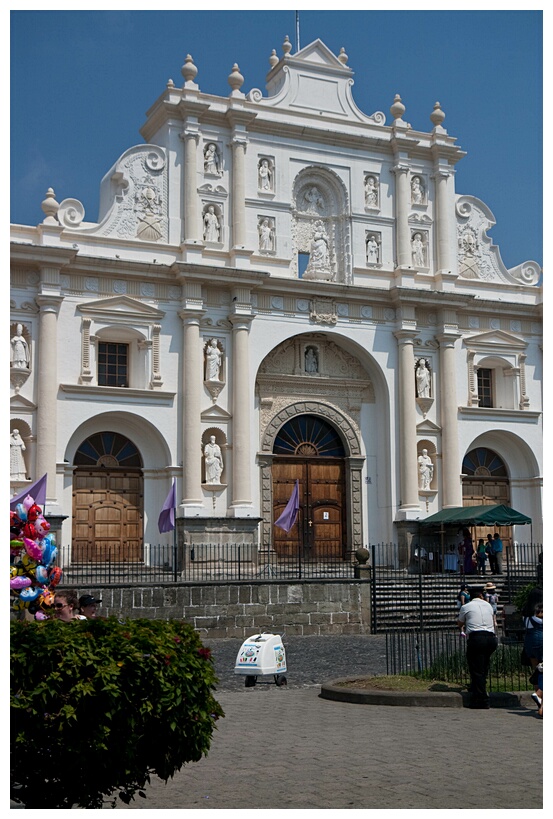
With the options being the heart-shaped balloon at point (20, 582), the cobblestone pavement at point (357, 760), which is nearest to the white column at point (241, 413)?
the cobblestone pavement at point (357, 760)

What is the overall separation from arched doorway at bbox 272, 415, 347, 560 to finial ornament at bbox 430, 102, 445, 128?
36.6ft

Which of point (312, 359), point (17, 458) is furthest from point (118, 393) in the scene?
point (312, 359)

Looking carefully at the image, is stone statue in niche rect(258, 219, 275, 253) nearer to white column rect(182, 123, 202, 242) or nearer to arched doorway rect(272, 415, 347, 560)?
white column rect(182, 123, 202, 242)

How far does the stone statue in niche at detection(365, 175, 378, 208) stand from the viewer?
33.7m

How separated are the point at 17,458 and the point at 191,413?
16.7 ft

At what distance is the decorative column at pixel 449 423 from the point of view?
3269 centimetres

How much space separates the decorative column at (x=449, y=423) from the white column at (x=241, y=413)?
680cm

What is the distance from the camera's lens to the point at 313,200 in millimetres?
33625

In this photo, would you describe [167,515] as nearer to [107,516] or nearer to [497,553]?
[107,516]

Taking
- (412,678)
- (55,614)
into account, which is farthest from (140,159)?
(55,614)

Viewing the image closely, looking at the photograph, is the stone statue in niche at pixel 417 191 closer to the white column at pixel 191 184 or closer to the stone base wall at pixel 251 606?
the white column at pixel 191 184

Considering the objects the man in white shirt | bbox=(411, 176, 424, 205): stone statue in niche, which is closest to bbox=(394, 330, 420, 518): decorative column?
bbox=(411, 176, 424, 205): stone statue in niche

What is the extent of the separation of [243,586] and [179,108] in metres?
15.2

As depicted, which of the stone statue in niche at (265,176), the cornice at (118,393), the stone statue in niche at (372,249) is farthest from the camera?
the stone statue in niche at (372,249)
